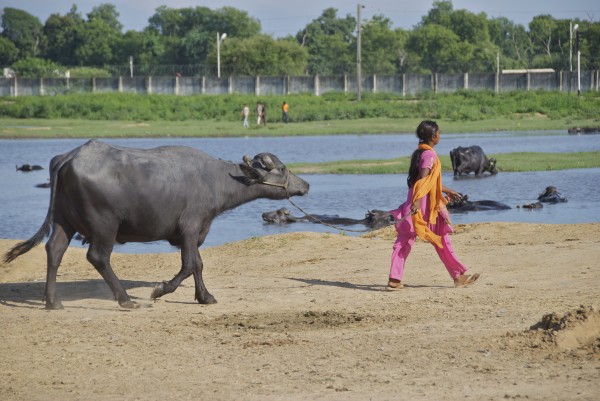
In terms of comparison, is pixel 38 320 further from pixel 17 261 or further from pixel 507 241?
pixel 507 241

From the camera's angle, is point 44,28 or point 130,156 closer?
point 130,156

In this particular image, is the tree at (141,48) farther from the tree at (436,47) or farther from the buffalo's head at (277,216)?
the buffalo's head at (277,216)

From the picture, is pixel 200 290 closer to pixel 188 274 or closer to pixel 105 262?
pixel 188 274

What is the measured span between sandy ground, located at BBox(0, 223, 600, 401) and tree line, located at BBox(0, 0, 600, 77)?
242ft

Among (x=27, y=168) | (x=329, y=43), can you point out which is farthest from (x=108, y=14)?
(x=27, y=168)

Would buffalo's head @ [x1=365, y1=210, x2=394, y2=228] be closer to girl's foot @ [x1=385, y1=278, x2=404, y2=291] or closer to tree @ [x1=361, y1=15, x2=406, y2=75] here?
girl's foot @ [x1=385, y1=278, x2=404, y2=291]

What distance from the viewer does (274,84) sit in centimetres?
6912

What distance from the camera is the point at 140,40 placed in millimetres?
112312

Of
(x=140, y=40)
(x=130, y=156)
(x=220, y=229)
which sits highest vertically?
(x=140, y=40)

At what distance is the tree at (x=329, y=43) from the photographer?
103438 mm

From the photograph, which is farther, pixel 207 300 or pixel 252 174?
pixel 252 174

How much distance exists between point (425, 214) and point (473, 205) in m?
9.50

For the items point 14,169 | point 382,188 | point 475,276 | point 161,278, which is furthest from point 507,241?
point 14,169

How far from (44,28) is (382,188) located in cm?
10312
